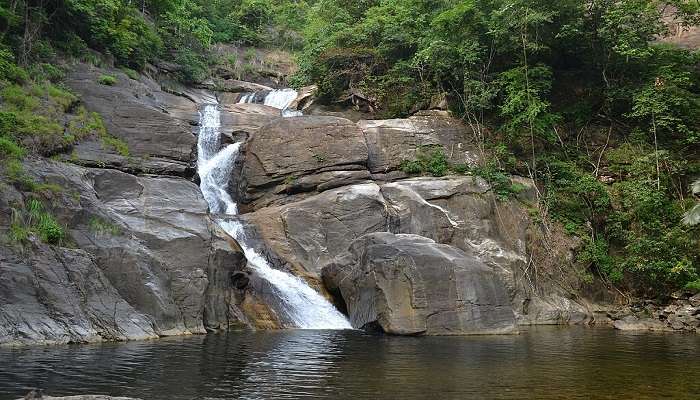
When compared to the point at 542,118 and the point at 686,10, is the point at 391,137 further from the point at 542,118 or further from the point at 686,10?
the point at 686,10

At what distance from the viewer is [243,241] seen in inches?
895

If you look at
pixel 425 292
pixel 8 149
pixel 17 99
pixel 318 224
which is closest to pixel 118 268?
pixel 8 149

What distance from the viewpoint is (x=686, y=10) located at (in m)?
27.9

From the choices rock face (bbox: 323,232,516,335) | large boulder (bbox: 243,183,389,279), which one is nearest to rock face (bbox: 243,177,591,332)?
large boulder (bbox: 243,183,389,279)

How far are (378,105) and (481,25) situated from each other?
7041mm

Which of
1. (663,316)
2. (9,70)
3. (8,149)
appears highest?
(9,70)

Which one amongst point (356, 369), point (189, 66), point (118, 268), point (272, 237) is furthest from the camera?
point (189, 66)

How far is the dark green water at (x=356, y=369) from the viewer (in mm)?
9406

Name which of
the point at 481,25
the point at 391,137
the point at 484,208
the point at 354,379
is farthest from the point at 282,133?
the point at 354,379

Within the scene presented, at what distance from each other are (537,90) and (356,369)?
2016 centimetres

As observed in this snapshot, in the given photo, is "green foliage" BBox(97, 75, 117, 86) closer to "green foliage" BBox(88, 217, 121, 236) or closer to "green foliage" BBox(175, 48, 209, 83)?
"green foliage" BBox(175, 48, 209, 83)

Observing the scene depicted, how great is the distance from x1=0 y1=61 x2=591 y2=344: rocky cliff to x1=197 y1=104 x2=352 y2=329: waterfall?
1.82 ft

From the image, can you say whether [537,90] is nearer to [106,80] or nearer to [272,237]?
[272,237]

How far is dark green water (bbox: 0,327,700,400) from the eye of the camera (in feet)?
30.9
